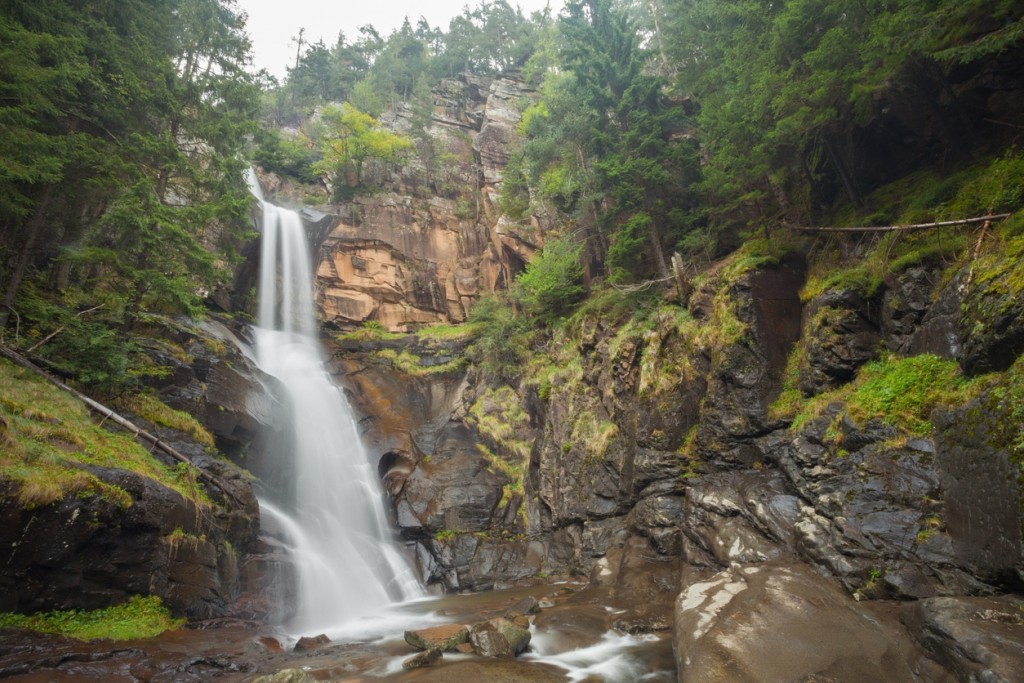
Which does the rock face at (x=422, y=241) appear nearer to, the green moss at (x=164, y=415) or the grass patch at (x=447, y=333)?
the grass patch at (x=447, y=333)

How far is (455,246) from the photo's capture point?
3133 cm

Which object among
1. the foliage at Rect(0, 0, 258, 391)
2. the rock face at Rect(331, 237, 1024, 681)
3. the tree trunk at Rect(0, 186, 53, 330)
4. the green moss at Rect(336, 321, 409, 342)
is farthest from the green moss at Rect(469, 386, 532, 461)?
the tree trunk at Rect(0, 186, 53, 330)

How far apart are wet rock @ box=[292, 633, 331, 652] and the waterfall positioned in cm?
142

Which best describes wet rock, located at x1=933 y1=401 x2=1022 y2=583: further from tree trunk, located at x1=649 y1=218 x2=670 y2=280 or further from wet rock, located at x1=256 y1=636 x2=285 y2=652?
wet rock, located at x1=256 y1=636 x2=285 y2=652

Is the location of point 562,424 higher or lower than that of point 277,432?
lower

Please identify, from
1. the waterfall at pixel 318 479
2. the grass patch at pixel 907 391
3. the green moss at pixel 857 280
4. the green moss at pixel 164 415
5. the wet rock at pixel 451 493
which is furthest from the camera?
the wet rock at pixel 451 493

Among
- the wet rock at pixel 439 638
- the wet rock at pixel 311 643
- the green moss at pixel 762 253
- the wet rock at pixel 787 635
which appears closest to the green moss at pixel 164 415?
the wet rock at pixel 311 643

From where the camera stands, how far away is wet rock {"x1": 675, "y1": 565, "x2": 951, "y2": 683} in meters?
5.81

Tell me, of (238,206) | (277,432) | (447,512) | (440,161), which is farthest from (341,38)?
(447,512)

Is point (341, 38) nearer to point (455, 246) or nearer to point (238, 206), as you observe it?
point (455, 246)

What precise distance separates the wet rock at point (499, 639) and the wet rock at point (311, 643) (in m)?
3.61

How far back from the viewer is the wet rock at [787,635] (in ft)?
19.1

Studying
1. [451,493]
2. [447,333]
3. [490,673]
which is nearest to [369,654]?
[490,673]

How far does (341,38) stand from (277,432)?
166 ft
